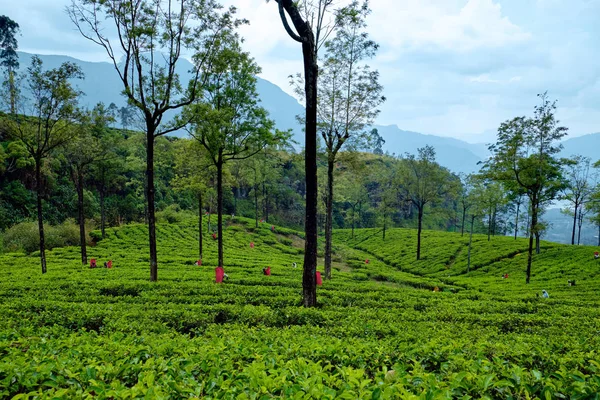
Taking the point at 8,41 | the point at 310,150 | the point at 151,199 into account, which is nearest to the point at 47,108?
the point at 151,199

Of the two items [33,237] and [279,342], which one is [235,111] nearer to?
[279,342]

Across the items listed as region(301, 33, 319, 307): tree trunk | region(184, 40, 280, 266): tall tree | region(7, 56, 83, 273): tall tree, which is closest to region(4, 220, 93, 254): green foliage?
region(7, 56, 83, 273): tall tree

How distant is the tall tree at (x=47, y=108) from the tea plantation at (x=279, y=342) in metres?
7.46

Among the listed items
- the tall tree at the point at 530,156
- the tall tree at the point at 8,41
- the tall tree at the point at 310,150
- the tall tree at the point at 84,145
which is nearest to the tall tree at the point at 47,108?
the tall tree at the point at 84,145

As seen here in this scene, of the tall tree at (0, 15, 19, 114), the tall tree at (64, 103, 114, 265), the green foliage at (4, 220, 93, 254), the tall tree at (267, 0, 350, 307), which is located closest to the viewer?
the tall tree at (267, 0, 350, 307)

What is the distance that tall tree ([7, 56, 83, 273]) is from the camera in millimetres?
16219

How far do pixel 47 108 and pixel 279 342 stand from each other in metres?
18.2

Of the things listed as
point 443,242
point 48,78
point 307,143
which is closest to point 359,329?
point 307,143

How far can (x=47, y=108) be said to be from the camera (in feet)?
54.2

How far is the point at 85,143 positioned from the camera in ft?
72.7

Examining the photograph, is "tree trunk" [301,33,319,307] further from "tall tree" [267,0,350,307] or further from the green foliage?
the green foliage

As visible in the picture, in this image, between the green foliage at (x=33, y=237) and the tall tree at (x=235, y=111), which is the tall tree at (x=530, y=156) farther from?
the green foliage at (x=33, y=237)

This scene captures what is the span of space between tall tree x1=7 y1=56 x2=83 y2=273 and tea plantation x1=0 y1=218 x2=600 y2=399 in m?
7.46

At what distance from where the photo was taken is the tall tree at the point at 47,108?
16.2 meters
